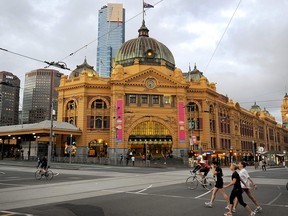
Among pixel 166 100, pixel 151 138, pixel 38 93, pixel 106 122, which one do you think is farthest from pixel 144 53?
pixel 38 93

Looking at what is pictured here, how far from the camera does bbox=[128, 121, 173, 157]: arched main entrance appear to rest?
182 ft

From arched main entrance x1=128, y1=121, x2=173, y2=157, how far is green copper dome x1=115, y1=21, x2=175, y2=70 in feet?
49.5

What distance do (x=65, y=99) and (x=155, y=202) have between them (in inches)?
2092

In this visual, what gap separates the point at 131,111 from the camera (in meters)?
55.9

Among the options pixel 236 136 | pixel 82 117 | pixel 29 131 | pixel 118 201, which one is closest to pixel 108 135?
pixel 82 117

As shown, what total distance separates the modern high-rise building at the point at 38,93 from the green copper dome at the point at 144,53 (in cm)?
3389

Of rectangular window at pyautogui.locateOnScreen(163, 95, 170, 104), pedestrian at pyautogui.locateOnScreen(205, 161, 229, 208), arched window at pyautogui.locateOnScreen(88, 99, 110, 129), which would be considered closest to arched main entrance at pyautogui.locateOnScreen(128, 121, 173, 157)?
rectangular window at pyautogui.locateOnScreen(163, 95, 170, 104)

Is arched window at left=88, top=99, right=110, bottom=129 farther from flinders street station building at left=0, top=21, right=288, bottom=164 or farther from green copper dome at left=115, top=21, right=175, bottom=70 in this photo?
green copper dome at left=115, top=21, right=175, bottom=70

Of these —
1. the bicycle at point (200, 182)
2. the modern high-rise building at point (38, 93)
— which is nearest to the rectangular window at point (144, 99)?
the bicycle at point (200, 182)

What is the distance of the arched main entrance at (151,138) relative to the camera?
55562 mm

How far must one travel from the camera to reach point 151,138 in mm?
55812

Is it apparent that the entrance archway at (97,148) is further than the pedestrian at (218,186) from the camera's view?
Yes

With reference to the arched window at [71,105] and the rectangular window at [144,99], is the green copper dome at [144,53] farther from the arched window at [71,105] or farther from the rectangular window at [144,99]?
the arched window at [71,105]

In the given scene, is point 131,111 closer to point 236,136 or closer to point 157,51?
point 157,51
